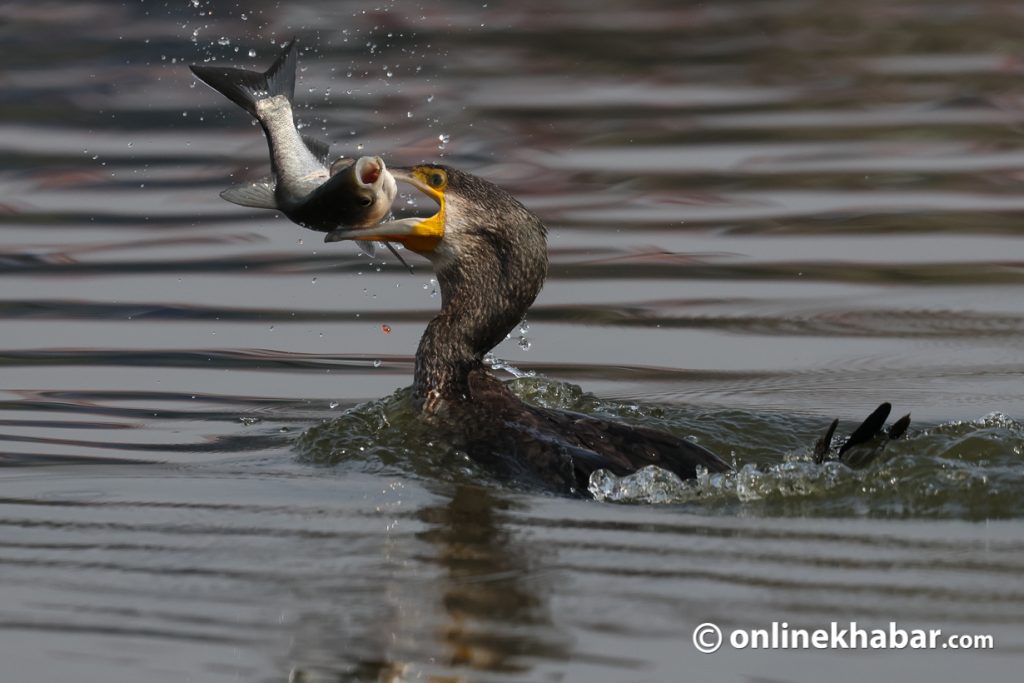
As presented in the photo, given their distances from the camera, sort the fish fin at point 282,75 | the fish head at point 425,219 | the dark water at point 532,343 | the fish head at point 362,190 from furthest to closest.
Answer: the fish head at point 425,219 < the fish fin at point 282,75 < the fish head at point 362,190 < the dark water at point 532,343

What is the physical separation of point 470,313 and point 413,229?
1.36 ft

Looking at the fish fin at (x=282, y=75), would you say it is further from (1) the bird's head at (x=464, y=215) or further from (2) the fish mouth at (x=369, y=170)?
(1) the bird's head at (x=464, y=215)

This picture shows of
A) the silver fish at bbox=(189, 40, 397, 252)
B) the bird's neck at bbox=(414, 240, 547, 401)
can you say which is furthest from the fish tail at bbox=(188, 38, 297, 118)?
the bird's neck at bbox=(414, 240, 547, 401)

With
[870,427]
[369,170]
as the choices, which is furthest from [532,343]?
[870,427]

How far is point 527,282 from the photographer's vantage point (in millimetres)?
7336

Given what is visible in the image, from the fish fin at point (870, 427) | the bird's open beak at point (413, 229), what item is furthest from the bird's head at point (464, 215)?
the fish fin at point (870, 427)

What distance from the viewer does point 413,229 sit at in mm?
7227

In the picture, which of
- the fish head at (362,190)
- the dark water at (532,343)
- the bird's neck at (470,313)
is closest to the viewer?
the dark water at (532,343)

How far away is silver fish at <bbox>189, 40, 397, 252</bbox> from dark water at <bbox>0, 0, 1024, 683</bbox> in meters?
0.91

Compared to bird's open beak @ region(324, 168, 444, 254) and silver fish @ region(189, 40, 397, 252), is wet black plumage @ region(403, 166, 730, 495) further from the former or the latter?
silver fish @ region(189, 40, 397, 252)

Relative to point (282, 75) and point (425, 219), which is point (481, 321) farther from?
point (282, 75)

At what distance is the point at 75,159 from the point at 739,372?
5654 millimetres

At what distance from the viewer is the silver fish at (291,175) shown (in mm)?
6746

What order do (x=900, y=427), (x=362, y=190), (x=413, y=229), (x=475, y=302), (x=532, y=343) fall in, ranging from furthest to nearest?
(x=532, y=343), (x=475, y=302), (x=413, y=229), (x=362, y=190), (x=900, y=427)
